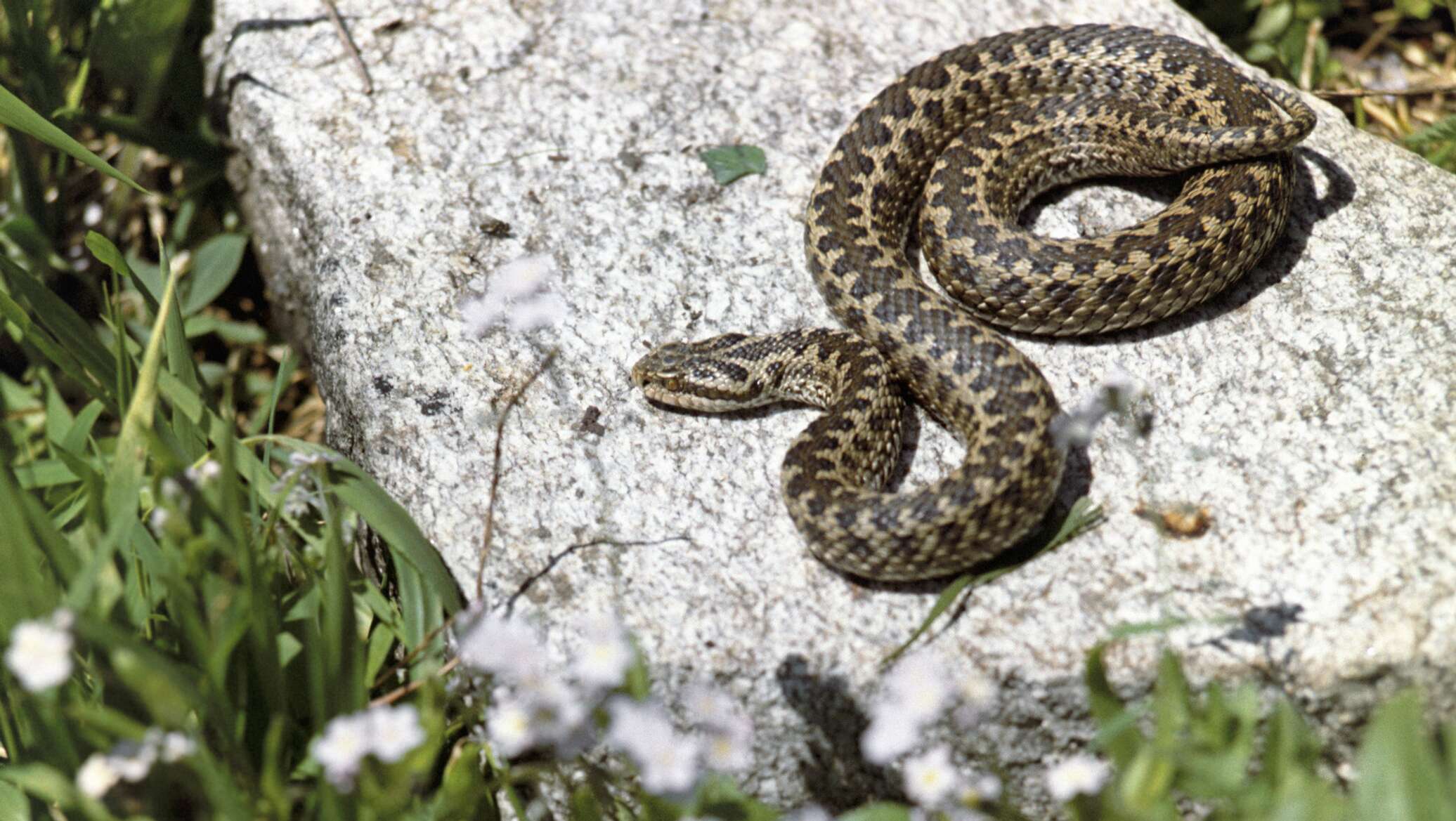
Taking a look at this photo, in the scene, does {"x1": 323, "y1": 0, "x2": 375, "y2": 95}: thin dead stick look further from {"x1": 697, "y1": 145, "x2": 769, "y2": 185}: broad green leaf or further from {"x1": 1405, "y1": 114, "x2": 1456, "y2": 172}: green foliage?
{"x1": 1405, "y1": 114, "x2": 1456, "y2": 172}: green foliage

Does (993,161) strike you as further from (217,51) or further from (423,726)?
(217,51)

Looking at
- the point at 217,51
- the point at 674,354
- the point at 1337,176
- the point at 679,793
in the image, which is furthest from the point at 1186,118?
the point at 217,51

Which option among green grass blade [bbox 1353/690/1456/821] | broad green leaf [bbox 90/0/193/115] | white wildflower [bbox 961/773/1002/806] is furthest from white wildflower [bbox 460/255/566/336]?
green grass blade [bbox 1353/690/1456/821]

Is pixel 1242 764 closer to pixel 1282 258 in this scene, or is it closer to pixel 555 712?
pixel 555 712

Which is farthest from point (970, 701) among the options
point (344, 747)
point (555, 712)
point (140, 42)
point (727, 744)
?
point (140, 42)

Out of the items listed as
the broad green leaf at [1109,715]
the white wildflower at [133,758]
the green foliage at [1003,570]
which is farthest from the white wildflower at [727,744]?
the white wildflower at [133,758]

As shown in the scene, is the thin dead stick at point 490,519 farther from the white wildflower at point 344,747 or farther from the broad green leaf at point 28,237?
the broad green leaf at point 28,237

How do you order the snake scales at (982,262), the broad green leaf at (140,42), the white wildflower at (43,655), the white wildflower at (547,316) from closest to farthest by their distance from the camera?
the white wildflower at (43,655) < the snake scales at (982,262) < the white wildflower at (547,316) < the broad green leaf at (140,42)
